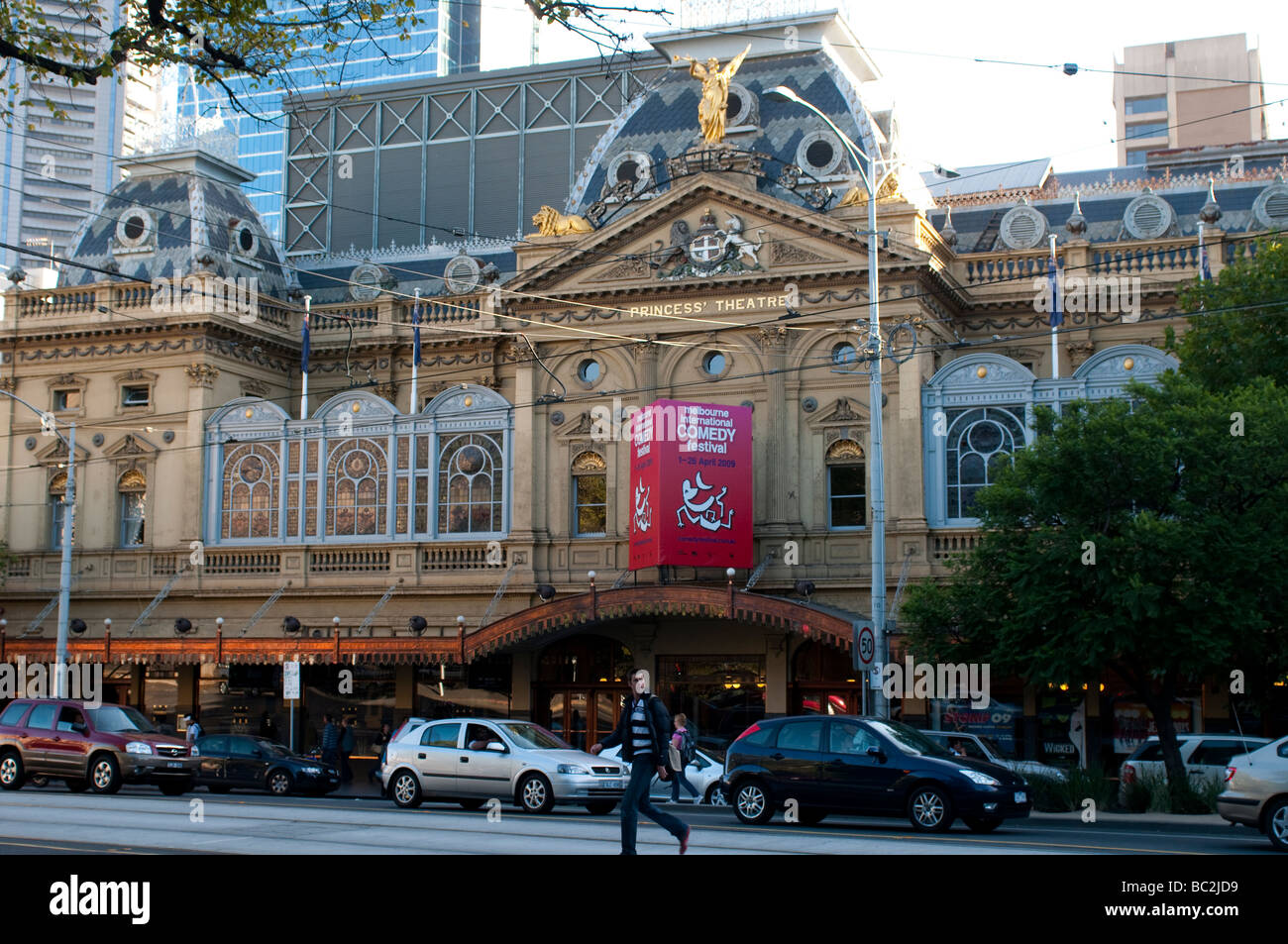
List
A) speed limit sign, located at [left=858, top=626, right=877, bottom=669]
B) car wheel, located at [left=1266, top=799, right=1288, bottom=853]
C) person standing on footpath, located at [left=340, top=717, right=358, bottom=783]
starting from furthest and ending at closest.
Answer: person standing on footpath, located at [left=340, top=717, right=358, bottom=783], speed limit sign, located at [left=858, top=626, right=877, bottom=669], car wheel, located at [left=1266, top=799, right=1288, bottom=853]

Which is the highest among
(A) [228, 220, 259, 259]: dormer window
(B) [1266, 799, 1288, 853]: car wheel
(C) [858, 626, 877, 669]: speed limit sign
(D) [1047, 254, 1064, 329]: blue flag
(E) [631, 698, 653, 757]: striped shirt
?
(A) [228, 220, 259, 259]: dormer window

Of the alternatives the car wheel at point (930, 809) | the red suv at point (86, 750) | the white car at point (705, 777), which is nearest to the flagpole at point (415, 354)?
the red suv at point (86, 750)

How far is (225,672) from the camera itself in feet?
142

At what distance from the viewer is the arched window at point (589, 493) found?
132 ft

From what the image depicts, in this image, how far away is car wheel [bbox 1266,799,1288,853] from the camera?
17391 millimetres

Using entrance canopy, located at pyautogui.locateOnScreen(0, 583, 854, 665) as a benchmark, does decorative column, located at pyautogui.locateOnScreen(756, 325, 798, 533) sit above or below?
above

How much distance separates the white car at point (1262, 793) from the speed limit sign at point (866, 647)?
9.42 meters

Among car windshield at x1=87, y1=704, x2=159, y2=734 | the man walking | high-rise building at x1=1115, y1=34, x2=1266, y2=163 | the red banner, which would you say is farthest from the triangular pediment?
high-rise building at x1=1115, y1=34, x2=1266, y2=163

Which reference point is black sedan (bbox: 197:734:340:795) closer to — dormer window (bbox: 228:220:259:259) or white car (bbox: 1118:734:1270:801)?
white car (bbox: 1118:734:1270:801)

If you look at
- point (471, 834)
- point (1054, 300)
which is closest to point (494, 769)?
point (471, 834)

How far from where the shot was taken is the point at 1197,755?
28812 mm

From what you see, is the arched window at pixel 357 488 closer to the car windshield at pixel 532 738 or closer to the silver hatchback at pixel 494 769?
the silver hatchback at pixel 494 769

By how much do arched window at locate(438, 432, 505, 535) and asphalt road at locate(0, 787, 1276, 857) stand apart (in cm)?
1709
